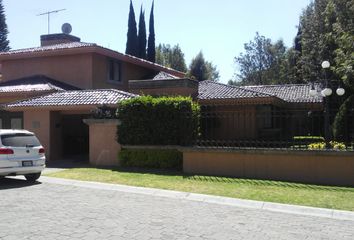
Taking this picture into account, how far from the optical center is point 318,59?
35375mm

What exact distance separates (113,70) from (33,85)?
533 centimetres

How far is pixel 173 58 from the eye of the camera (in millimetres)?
72000

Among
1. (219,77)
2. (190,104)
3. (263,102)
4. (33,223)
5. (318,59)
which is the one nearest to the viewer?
(33,223)

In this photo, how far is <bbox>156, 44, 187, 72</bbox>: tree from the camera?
70625 mm

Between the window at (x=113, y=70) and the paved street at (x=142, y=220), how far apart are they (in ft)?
55.5

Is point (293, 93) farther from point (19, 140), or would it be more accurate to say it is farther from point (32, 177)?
point (19, 140)

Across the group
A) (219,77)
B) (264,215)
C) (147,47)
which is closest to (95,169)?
(264,215)

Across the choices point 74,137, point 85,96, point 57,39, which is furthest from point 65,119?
point 57,39

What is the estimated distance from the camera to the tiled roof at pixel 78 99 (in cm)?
1922

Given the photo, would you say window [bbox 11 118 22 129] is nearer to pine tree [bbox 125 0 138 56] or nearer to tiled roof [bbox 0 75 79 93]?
tiled roof [bbox 0 75 79 93]

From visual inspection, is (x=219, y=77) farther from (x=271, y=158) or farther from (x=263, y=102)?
(x=271, y=158)

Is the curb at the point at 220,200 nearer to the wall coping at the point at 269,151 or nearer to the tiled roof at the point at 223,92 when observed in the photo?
the wall coping at the point at 269,151

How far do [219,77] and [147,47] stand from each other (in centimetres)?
3885

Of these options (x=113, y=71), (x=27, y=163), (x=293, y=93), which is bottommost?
(x=27, y=163)
